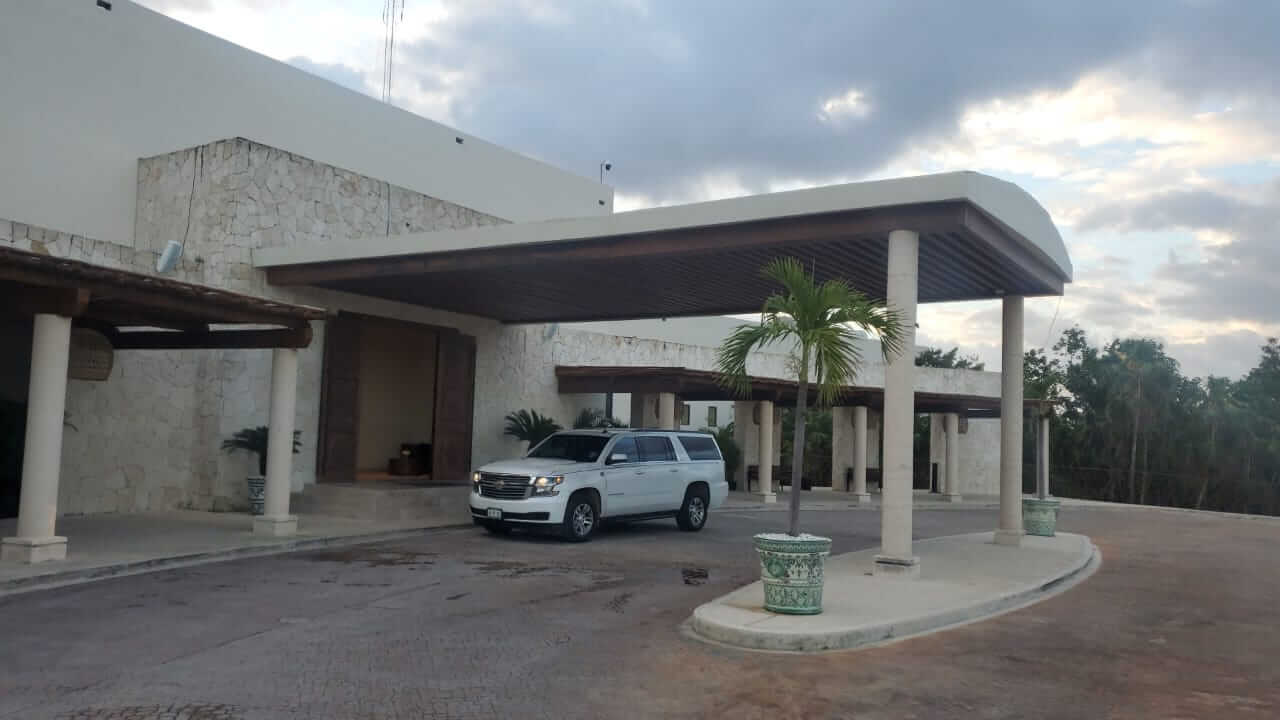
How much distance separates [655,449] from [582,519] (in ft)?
7.56

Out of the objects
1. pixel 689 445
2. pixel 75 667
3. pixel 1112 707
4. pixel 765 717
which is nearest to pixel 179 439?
pixel 689 445

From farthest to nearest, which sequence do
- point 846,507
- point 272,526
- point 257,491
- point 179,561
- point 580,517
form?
point 846,507 < point 257,491 < point 580,517 < point 272,526 < point 179,561

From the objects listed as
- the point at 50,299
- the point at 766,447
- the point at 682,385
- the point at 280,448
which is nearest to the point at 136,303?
the point at 50,299

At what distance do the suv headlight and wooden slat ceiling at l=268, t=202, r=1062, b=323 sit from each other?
11.5 feet

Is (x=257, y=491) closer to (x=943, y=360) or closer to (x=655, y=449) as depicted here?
(x=655, y=449)

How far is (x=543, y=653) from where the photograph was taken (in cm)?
822

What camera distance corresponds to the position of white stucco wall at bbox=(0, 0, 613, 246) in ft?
64.8

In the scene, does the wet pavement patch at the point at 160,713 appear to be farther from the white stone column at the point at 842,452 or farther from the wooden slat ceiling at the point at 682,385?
the white stone column at the point at 842,452

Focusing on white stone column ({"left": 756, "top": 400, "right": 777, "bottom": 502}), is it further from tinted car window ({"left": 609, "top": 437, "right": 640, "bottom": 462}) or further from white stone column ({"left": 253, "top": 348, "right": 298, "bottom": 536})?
white stone column ({"left": 253, "top": 348, "right": 298, "bottom": 536})

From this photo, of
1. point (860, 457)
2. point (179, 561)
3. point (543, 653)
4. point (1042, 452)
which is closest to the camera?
point (543, 653)

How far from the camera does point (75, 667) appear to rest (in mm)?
7445

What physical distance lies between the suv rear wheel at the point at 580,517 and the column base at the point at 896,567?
5.33 metres

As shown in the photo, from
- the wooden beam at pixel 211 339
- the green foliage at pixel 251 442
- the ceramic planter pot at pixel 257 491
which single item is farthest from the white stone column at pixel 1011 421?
the green foliage at pixel 251 442

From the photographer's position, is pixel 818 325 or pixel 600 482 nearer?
pixel 818 325
